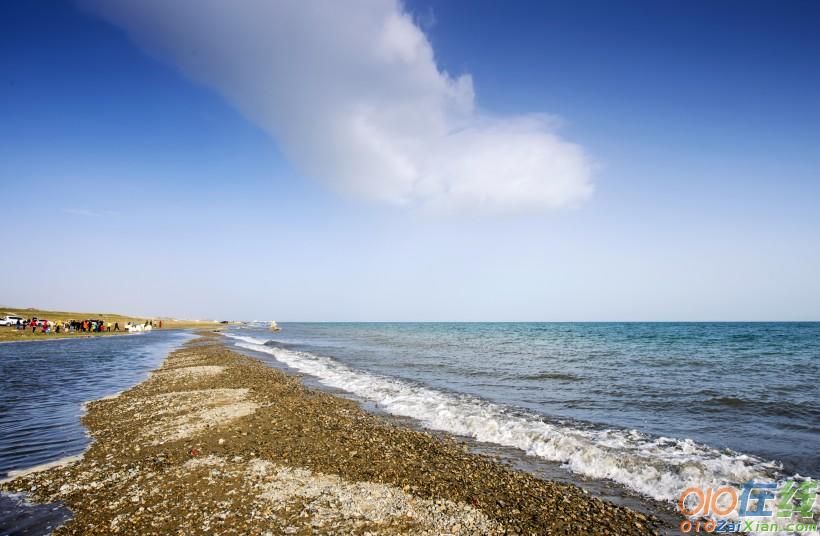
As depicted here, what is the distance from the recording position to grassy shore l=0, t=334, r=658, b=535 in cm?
721

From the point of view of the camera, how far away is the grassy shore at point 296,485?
23.7 feet

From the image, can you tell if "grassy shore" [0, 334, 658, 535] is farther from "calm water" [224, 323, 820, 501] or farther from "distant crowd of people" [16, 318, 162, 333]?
"distant crowd of people" [16, 318, 162, 333]

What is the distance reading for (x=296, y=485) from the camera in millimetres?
8633

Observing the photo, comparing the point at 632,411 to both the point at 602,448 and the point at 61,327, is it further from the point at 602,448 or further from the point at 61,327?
the point at 61,327

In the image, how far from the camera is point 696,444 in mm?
12625

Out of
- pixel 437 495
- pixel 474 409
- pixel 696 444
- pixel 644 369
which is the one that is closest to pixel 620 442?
pixel 696 444

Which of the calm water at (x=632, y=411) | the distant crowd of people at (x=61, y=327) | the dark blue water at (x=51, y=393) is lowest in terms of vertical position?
the calm water at (x=632, y=411)

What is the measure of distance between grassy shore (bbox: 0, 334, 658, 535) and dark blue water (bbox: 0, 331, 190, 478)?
3.12 feet

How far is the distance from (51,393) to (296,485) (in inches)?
707

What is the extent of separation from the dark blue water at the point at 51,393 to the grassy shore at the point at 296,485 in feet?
3.12
